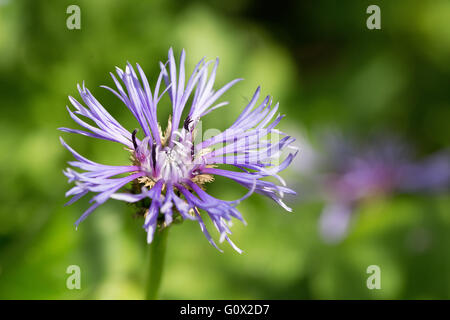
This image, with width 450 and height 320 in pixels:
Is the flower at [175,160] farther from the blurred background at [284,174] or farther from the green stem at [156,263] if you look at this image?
the blurred background at [284,174]

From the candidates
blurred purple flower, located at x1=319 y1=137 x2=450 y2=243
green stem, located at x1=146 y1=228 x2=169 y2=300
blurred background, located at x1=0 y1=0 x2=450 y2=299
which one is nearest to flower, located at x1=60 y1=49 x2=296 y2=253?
green stem, located at x1=146 y1=228 x2=169 y2=300

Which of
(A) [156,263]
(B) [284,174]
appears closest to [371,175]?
(B) [284,174]

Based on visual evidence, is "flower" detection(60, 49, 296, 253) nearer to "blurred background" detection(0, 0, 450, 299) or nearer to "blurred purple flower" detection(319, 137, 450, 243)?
"blurred background" detection(0, 0, 450, 299)

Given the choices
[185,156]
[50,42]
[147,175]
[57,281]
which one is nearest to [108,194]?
[147,175]

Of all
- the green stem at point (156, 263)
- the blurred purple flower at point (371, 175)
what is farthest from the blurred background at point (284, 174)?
the green stem at point (156, 263)

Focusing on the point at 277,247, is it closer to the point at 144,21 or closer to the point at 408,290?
the point at 408,290

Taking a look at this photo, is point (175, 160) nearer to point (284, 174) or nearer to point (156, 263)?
point (156, 263)
